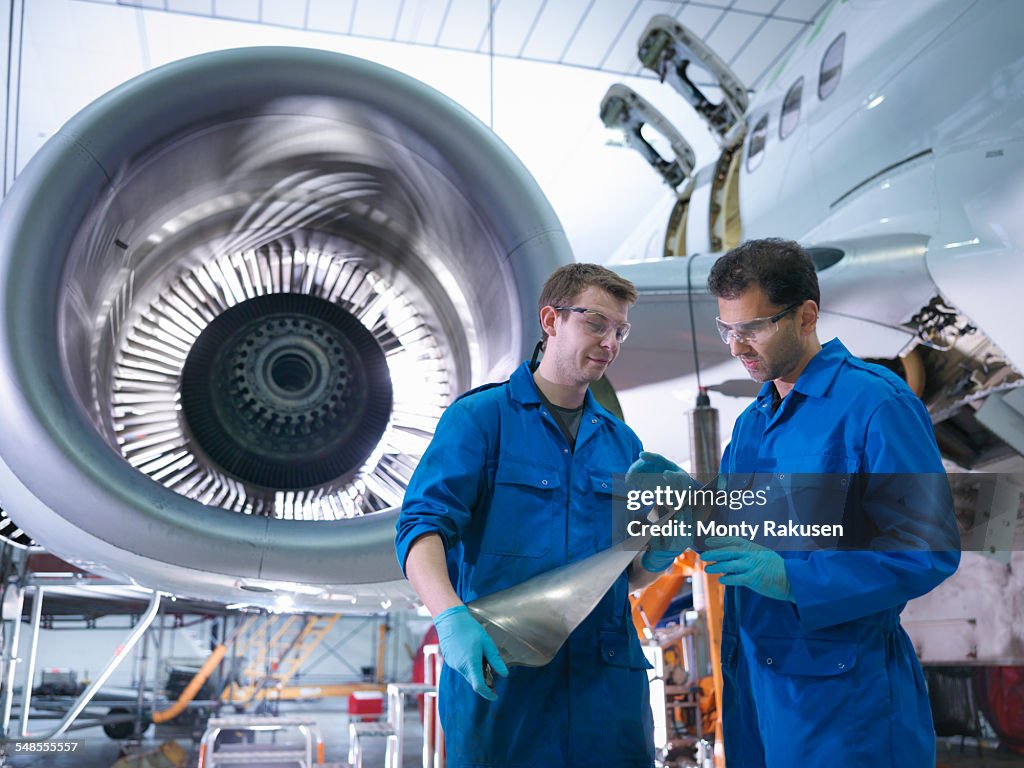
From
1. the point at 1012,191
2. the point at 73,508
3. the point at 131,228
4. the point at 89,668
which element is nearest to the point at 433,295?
the point at 131,228

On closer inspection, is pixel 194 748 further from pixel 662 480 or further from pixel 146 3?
pixel 662 480

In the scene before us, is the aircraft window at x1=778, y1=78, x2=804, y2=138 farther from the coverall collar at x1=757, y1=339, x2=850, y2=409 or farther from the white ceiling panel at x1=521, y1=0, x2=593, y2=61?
the white ceiling panel at x1=521, y1=0, x2=593, y2=61

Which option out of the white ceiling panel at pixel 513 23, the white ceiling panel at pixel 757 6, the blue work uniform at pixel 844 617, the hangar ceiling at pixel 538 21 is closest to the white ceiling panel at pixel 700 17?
the hangar ceiling at pixel 538 21

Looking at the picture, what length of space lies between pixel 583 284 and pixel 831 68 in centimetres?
266

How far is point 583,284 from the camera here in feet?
4.78

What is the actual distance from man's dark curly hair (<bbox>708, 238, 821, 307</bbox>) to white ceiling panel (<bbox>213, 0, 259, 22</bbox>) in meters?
6.05

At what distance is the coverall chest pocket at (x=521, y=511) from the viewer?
1380 millimetres

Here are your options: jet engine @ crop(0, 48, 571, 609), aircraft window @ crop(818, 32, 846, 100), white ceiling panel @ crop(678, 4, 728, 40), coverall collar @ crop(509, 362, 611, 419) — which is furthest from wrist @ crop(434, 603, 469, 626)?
white ceiling panel @ crop(678, 4, 728, 40)

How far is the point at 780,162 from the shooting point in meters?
3.90

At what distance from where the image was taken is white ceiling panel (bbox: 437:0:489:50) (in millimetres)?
6652

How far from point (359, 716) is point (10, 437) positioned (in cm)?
1129

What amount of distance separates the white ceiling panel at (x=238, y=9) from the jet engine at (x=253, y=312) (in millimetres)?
4965

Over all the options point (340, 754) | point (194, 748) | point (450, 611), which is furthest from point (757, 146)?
point (194, 748)

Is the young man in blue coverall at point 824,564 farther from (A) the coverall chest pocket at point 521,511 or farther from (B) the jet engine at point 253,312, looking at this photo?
(B) the jet engine at point 253,312
